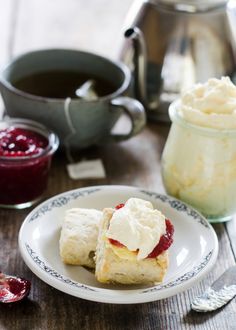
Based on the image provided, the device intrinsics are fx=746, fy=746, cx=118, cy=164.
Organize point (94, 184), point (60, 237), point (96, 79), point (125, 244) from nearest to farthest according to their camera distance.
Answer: point (125, 244) < point (60, 237) < point (94, 184) < point (96, 79)

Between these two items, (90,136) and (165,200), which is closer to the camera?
(165,200)

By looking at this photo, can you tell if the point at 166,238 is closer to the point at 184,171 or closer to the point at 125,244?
the point at 125,244

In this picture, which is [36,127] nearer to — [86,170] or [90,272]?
[86,170]

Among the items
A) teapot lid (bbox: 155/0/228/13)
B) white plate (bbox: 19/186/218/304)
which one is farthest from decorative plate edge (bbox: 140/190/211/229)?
teapot lid (bbox: 155/0/228/13)

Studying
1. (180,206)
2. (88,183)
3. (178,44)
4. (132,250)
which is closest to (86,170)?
(88,183)

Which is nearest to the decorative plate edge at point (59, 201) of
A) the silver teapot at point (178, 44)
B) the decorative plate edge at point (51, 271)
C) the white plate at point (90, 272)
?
the white plate at point (90, 272)

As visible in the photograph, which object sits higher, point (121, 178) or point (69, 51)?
point (69, 51)

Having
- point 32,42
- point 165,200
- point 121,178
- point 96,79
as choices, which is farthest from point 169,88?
point 32,42
